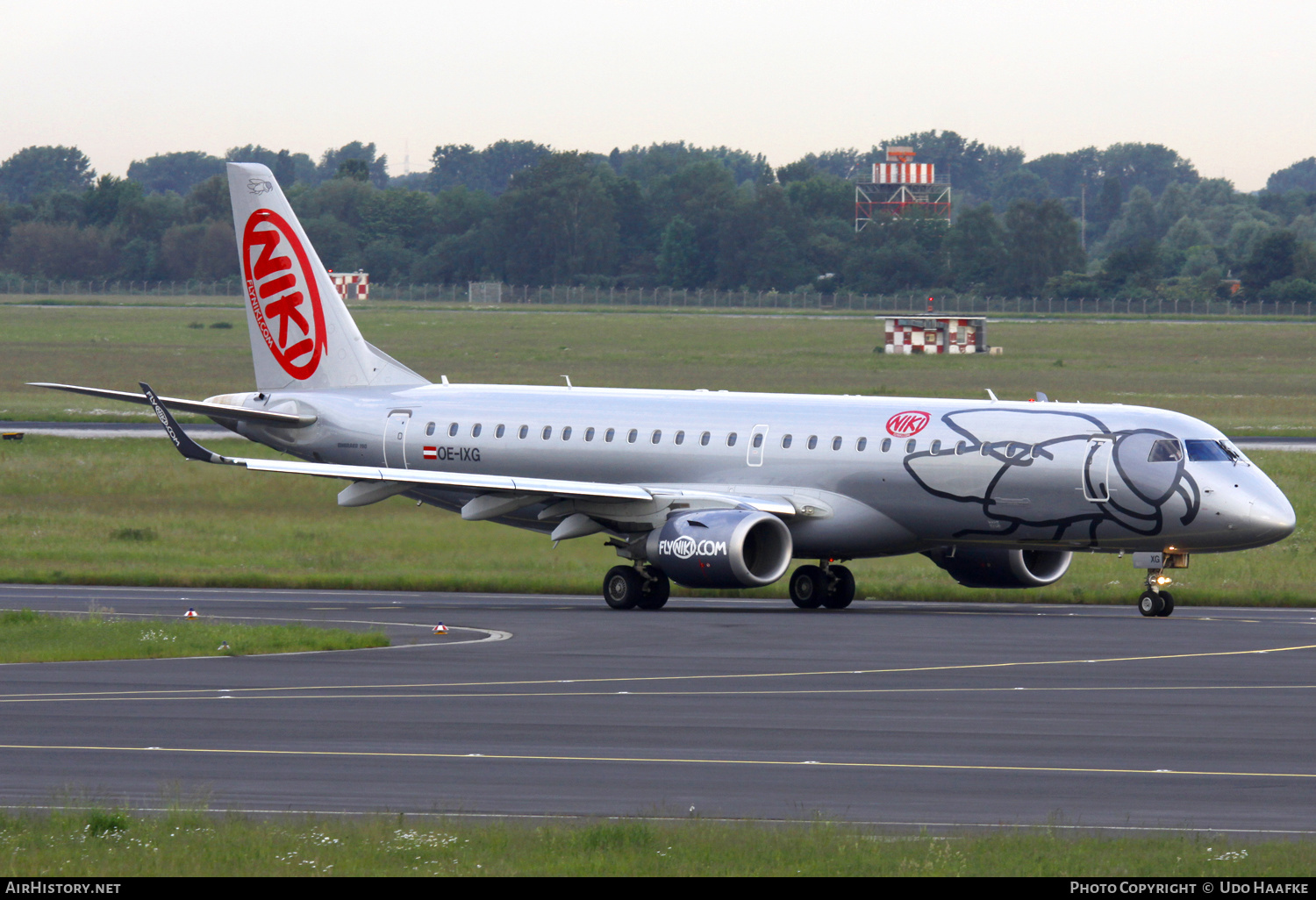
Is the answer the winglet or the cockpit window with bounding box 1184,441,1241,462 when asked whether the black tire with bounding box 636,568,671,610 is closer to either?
the winglet

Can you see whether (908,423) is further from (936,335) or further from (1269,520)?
(936,335)

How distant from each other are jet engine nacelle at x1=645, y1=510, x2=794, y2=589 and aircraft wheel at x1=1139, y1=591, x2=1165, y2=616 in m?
6.91

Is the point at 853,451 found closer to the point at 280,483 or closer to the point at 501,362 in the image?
the point at 280,483

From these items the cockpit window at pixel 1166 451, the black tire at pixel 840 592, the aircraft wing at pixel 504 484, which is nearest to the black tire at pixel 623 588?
the aircraft wing at pixel 504 484

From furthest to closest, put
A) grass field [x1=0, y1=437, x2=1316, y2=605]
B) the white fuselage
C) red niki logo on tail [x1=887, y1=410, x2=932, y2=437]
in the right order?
grass field [x1=0, y1=437, x2=1316, y2=605], red niki logo on tail [x1=887, y1=410, x2=932, y2=437], the white fuselage

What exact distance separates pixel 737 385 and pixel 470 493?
58.7 meters

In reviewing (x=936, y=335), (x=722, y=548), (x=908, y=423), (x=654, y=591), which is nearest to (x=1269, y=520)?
(x=908, y=423)

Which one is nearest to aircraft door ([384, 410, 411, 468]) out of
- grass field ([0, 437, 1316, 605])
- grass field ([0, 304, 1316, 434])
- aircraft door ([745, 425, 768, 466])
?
grass field ([0, 437, 1316, 605])

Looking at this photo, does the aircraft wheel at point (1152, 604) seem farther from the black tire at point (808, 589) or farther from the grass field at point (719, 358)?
the grass field at point (719, 358)

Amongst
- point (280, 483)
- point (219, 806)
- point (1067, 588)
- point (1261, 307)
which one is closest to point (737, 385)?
point (280, 483)

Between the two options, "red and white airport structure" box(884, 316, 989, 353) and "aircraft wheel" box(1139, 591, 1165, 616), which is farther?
"red and white airport structure" box(884, 316, 989, 353)

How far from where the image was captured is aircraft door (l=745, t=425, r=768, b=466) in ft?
134

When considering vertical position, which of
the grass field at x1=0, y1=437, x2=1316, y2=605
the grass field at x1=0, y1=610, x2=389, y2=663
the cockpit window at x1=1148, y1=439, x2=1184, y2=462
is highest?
the cockpit window at x1=1148, y1=439, x2=1184, y2=462

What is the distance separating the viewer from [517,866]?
15305 millimetres
